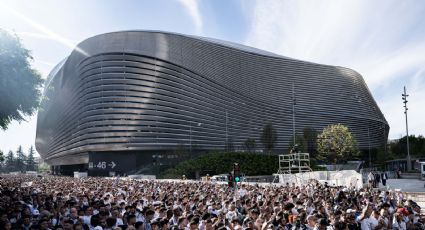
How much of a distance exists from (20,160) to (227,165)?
147m

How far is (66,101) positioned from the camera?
370 ft

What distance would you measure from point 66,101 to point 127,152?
3772cm

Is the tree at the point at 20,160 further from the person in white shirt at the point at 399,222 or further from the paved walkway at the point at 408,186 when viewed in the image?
the person in white shirt at the point at 399,222

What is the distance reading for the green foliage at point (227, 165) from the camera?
5638cm

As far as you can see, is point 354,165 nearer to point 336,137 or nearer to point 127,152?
point 336,137

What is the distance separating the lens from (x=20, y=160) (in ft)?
569

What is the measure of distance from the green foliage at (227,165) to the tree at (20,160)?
138 metres

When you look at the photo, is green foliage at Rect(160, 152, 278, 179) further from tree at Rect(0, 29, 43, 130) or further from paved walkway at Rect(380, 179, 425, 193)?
tree at Rect(0, 29, 43, 130)

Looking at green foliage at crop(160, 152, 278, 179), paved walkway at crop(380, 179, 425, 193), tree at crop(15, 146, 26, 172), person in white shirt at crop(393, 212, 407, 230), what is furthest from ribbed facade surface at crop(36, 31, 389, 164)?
person in white shirt at crop(393, 212, 407, 230)

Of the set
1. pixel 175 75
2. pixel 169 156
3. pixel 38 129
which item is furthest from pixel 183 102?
pixel 38 129

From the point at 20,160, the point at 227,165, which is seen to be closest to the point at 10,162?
the point at 20,160

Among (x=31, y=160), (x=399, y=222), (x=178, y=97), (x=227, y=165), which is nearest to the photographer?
(x=399, y=222)

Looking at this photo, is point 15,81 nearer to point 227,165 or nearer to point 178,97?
point 227,165

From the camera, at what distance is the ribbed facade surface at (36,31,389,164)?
291 ft
